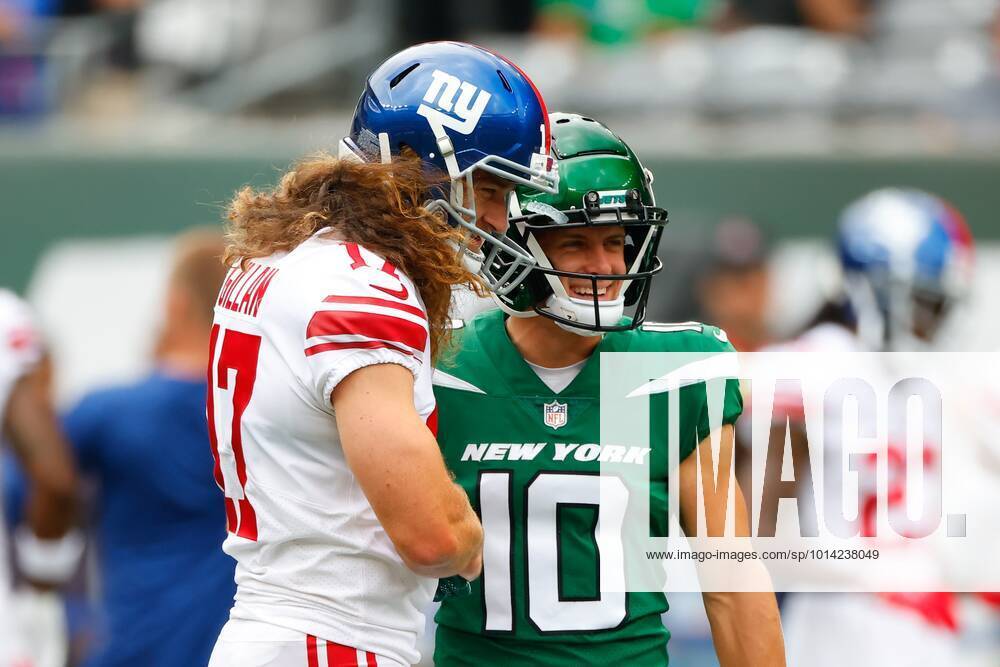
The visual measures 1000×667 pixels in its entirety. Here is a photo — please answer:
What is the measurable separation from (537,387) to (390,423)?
2.18ft

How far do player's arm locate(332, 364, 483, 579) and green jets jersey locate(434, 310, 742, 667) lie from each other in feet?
1.56

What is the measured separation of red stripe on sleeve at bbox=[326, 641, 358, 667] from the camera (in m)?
2.54

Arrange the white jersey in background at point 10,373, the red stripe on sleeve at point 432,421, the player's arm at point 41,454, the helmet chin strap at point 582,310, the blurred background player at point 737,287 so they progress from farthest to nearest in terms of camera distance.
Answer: the blurred background player at point 737,287, the white jersey in background at point 10,373, the player's arm at point 41,454, the helmet chin strap at point 582,310, the red stripe on sleeve at point 432,421

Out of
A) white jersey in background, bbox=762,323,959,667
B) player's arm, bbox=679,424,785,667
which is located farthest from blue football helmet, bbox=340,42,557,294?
white jersey in background, bbox=762,323,959,667

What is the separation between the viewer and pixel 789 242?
8.31 metres

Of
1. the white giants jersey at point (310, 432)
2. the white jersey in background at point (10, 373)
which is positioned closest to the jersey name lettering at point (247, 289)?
the white giants jersey at point (310, 432)

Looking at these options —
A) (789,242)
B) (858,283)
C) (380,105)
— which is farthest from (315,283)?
(789,242)

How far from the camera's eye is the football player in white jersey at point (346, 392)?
2426 millimetres

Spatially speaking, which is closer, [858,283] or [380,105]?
[380,105]

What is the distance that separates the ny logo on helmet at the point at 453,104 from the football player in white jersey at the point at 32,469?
7.44ft

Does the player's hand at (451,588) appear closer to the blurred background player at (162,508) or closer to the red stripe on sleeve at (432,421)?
the red stripe on sleeve at (432,421)

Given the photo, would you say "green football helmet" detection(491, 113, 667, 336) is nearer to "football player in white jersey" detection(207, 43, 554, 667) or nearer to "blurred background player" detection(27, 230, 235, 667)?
"football player in white jersey" detection(207, 43, 554, 667)

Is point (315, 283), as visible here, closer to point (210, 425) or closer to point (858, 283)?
point (210, 425)

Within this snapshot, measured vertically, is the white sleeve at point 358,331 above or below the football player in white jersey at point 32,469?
above
